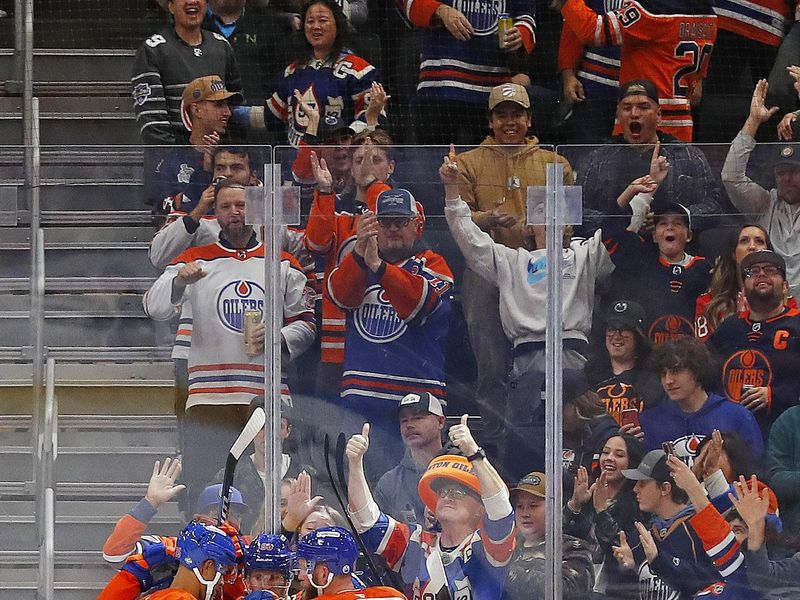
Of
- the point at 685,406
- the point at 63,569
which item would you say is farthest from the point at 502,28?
the point at 63,569

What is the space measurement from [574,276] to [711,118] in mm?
1730

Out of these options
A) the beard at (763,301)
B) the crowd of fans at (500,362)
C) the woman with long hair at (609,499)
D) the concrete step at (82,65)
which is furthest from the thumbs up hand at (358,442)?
the concrete step at (82,65)

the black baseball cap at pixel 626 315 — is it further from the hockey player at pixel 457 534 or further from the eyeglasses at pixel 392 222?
→ the eyeglasses at pixel 392 222

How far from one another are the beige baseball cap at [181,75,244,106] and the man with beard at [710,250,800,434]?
230cm

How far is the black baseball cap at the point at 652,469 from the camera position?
491 centimetres

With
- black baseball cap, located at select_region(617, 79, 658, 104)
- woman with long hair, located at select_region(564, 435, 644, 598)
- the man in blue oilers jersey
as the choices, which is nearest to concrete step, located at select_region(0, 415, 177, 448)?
the man in blue oilers jersey

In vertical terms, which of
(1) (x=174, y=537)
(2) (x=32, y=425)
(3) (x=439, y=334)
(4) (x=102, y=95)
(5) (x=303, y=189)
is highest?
(4) (x=102, y=95)

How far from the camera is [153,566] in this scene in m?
4.56

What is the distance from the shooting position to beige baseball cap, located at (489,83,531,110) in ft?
19.6

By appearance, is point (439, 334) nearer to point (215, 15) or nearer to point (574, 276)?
point (574, 276)

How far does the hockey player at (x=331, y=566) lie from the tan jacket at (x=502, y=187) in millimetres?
1071

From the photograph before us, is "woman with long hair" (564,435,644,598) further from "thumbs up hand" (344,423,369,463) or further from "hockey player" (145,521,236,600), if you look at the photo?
"hockey player" (145,521,236,600)

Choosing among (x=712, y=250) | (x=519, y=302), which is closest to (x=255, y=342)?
(x=519, y=302)

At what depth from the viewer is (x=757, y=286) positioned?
487 cm
